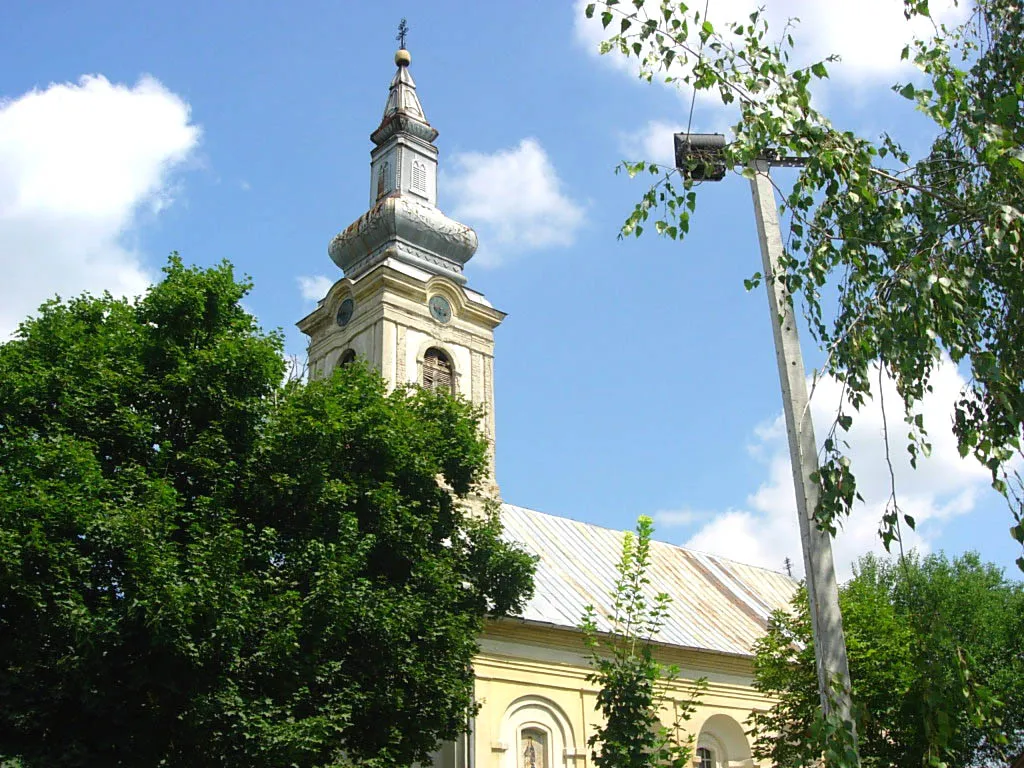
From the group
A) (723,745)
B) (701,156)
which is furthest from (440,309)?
(701,156)

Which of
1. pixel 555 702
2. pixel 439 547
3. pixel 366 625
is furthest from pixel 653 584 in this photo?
pixel 366 625

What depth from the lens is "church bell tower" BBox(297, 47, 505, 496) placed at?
1067 inches

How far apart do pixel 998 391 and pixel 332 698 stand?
34.4 ft

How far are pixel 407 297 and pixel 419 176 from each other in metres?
5.88

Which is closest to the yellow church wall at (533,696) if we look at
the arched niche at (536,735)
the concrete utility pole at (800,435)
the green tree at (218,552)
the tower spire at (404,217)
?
the arched niche at (536,735)

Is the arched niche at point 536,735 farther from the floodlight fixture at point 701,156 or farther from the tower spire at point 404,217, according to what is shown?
the floodlight fixture at point 701,156

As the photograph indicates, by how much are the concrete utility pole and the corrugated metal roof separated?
14.3m

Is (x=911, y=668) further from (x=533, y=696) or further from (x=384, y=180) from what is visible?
(x=384, y=180)

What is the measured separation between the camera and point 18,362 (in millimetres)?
14430

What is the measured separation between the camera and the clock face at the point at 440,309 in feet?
92.5

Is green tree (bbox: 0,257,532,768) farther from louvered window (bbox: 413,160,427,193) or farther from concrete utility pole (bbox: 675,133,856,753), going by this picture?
louvered window (bbox: 413,160,427,193)

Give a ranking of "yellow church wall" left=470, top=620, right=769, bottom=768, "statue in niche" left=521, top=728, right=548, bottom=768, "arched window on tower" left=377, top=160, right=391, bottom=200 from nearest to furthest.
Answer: "yellow church wall" left=470, top=620, right=769, bottom=768, "statue in niche" left=521, top=728, right=548, bottom=768, "arched window on tower" left=377, top=160, right=391, bottom=200

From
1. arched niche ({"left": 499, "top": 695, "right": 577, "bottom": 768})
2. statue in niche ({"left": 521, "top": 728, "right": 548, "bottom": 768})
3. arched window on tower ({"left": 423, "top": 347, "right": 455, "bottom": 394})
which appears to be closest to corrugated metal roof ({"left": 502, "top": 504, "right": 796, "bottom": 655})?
arched niche ({"left": 499, "top": 695, "right": 577, "bottom": 768})

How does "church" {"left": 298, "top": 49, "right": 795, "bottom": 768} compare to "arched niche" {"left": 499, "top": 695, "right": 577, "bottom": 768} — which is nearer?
"arched niche" {"left": 499, "top": 695, "right": 577, "bottom": 768}
